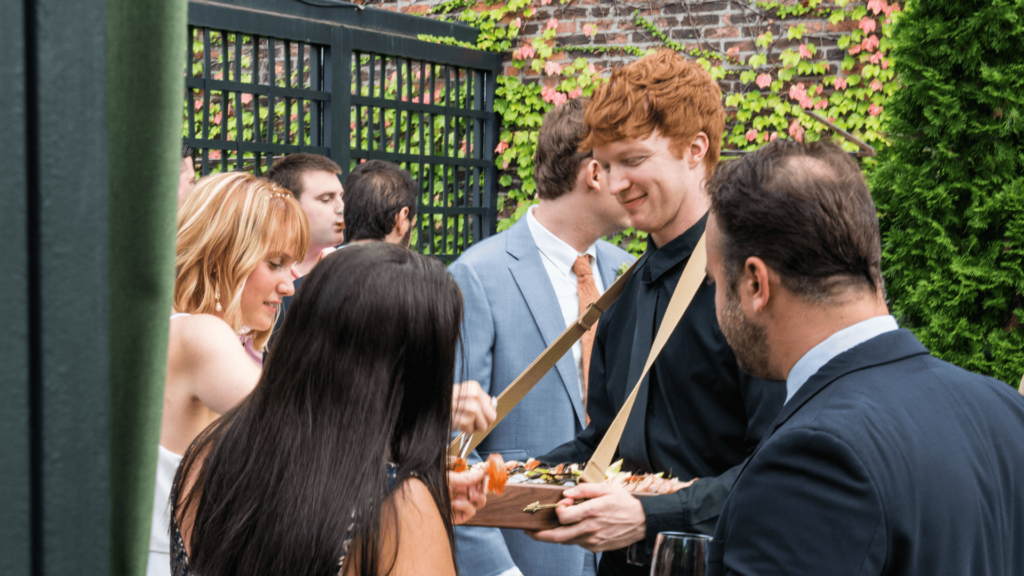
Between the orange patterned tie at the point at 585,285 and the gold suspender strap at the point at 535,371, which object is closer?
the gold suspender strap at the point at 535,371

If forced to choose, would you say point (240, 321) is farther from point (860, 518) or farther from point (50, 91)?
point (50, 91)

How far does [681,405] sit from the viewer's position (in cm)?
185

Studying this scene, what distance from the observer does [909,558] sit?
98 cm

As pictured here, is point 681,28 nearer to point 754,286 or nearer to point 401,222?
point 401,222

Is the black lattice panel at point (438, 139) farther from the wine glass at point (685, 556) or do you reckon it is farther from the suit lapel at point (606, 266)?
the wine glass at point (685, 556)

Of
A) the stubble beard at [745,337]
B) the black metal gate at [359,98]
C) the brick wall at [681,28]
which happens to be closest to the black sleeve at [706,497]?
the stubble beard at [745,337]

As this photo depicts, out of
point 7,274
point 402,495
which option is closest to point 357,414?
point 402,495

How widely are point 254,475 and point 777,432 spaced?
0.74m

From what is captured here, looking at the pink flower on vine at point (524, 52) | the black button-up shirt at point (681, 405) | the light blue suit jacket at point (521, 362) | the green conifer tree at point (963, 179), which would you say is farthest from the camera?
the pink flower on vine at point (524, 52)

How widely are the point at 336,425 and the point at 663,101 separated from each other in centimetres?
129

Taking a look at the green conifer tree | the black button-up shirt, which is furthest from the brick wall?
the black button-up shirt

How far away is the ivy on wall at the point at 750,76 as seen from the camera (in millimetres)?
5434

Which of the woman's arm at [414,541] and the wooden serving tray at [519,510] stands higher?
the woman's arm at [414,541]

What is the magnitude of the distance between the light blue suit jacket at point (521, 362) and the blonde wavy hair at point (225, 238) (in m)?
0.63
